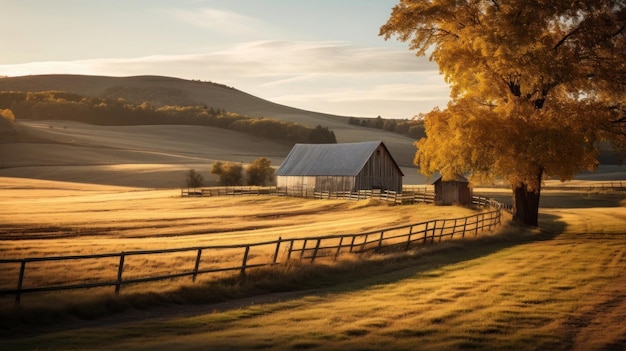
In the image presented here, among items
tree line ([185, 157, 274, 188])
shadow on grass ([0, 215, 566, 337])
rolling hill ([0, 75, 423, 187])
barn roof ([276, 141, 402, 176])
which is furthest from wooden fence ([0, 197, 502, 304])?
rolling hill ([0, 75, 423, 187])

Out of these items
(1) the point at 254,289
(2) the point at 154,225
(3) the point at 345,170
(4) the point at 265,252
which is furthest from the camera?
(3) the point at 345,170

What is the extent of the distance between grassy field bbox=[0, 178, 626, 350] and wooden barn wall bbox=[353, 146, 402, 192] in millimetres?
Answer: 32569

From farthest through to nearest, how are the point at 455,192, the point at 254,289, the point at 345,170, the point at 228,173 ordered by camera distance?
the point at 228,173 < the point at 345,170 < the point at 455,192 < the point at 254,289

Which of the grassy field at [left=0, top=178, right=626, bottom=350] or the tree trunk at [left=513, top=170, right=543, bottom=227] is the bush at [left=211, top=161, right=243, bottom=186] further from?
the tree trunk at [left=513, top=170, right=543, bottom=227]

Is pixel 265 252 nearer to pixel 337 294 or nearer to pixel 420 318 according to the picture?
pixel 337 294

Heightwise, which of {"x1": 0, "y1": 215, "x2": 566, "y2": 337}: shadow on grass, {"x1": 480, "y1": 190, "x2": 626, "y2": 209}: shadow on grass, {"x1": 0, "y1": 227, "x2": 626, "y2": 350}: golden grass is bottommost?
{"x1": 0, "y1": 215, "x2": 566, "y2": 337}: shadow on grass

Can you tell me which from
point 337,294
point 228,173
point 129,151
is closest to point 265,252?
point 337,294

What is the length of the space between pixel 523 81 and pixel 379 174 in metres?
44.0

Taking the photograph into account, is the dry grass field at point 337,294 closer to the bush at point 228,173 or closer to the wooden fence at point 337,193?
the wooden fence at point 337,193

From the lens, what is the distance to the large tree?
33375mm

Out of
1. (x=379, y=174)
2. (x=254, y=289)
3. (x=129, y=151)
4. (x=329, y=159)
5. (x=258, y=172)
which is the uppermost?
(x=329, y=159)

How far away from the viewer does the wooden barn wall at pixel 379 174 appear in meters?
76.6

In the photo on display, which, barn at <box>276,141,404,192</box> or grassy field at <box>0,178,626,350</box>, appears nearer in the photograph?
grassy field at <box>0,178,626,350</box>

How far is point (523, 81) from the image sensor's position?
34.5 m
